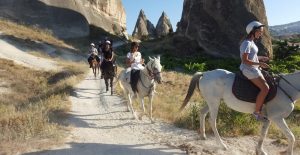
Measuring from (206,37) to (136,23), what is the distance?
44938 millimetres

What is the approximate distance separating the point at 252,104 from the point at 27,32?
38271mm

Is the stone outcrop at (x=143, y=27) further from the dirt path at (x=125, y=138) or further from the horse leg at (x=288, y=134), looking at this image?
the horse leg at (x=288, y=134)

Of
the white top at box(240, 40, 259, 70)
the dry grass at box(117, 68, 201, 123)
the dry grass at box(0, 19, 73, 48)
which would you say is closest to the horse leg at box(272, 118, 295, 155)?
the white top at box(240, 40, 259, 70)

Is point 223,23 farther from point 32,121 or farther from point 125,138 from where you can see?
point 32,121

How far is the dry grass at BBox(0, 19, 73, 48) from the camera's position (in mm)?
41875

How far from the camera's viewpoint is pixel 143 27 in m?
84.6

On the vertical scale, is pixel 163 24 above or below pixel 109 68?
above

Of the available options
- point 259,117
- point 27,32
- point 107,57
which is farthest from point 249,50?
point 27,32

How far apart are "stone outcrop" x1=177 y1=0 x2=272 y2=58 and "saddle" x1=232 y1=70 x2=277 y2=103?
31.1 meters

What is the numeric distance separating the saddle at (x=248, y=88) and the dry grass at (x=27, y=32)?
34.3 m

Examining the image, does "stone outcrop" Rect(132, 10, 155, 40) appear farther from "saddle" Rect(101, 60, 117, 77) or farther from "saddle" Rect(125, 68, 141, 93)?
"saddle" Rect(125, 68, 141, 93)

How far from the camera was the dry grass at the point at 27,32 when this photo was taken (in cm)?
4188

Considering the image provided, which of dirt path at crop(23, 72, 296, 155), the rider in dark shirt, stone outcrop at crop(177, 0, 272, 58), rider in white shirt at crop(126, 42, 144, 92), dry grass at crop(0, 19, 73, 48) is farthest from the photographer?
dry grass at crop(0, 19, 73, 48)

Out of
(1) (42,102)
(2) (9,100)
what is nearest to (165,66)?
(2) (9,100)
